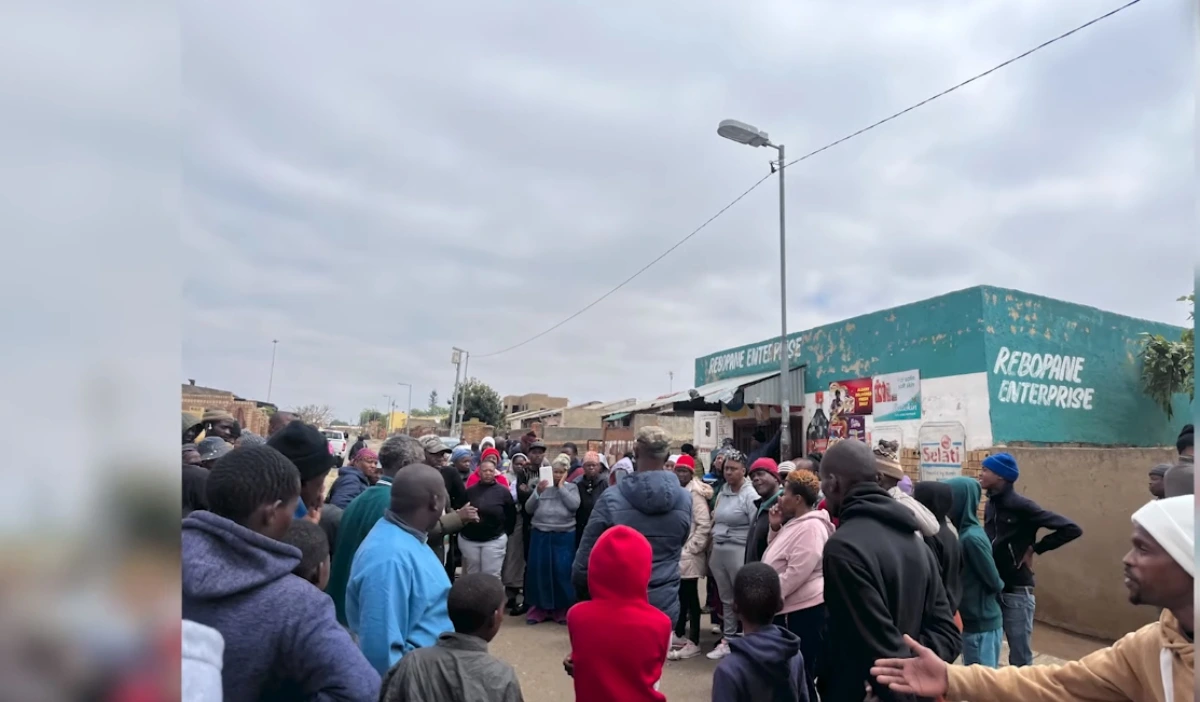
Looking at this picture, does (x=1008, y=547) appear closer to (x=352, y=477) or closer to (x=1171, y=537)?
(x=1171, y=537)

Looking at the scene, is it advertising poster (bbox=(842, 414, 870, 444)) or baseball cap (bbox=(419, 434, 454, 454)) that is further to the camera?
advertising poster (bbox=(842, 414, 870, 444))

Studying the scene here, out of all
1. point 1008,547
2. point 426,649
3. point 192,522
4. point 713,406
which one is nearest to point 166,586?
point 192,522

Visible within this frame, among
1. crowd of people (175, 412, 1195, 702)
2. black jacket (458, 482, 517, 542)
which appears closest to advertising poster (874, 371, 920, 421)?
crowd of people (175, 412, 1195, 702)

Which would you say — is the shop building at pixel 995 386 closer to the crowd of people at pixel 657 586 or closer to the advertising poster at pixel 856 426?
the advertising poster at pixel 856 426

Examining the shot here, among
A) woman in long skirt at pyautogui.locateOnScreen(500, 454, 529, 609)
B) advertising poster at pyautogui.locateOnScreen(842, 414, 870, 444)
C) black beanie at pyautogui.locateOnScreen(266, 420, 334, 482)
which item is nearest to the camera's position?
black beanie at pyautogui.locateOnScreen(266, 420, 334, 482)

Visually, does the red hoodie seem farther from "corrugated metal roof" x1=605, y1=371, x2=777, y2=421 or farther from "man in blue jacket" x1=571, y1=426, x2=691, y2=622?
"corrugated metal roof" x1=605, y1=371, x2=777, y2=421

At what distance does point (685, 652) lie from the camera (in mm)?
5848

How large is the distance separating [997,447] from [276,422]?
28.0 feet

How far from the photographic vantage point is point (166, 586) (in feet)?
2.11

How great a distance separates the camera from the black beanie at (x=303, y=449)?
10.1 ft

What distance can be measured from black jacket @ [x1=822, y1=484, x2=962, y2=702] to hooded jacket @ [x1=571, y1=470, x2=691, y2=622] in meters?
1.72

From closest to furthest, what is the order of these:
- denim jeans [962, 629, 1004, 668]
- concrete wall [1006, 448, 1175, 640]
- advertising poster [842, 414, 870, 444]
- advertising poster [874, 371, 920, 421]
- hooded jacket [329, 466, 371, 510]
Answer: denim jeans [962, 629, 1004, 668], hooded jacket [329, 466, 371, 510], concrete wall [1006, 448, 1175, 640], advertising poster [874, 371, 920, 421], advertising poster [842, 414, 870, 444]

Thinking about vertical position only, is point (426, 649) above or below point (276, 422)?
below

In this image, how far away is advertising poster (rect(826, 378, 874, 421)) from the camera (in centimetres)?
1121
